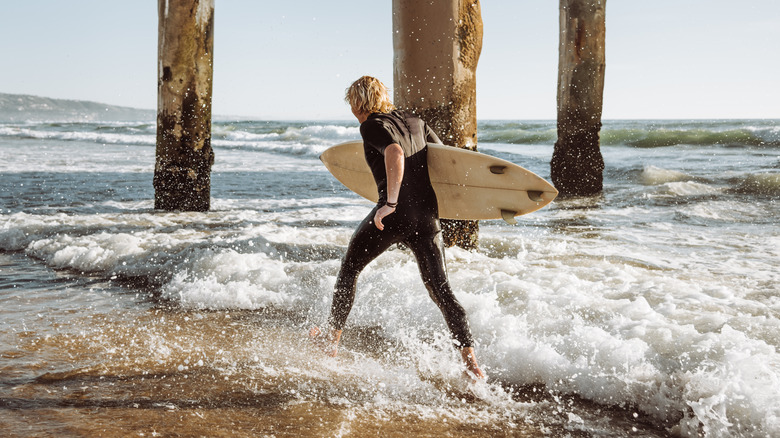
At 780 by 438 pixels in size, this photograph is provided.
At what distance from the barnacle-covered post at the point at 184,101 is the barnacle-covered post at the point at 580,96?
5.39 meters

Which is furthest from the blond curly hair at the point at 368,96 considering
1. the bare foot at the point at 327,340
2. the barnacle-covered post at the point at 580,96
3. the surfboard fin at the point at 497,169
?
the barnacle-covered post at the point at 580,96

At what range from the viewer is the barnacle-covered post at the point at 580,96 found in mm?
9469

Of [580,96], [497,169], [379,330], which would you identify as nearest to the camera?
[497,169]

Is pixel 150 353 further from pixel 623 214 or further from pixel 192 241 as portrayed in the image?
pixel 623 214

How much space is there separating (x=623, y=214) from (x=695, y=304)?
451 centimetres

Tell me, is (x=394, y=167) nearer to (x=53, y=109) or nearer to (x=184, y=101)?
(x=184, y=101)

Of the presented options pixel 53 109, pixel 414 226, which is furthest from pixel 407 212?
pixel 53 109

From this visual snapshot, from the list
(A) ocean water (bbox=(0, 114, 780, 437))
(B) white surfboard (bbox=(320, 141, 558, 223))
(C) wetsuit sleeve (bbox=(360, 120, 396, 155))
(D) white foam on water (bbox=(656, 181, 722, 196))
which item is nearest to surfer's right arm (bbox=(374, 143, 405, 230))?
(C) wetsuit sleeve (bbox=(360, 120, 396, 155))

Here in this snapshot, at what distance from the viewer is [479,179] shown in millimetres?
3787

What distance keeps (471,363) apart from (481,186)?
3.74 ft

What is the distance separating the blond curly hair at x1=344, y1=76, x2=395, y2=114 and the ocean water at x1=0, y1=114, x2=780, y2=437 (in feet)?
4.65

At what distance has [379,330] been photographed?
413cm

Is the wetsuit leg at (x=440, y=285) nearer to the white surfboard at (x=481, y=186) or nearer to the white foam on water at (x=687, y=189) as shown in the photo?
the white surfboard at (x=481, y=186)

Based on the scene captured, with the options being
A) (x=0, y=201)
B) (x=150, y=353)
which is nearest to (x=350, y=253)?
(x=150, y=353)
